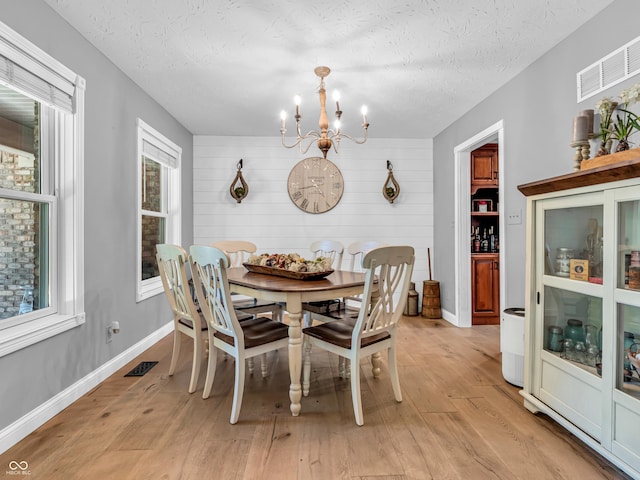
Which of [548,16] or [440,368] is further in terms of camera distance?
[440,368]

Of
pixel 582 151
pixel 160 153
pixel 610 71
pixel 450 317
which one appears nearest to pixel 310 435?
pixel 582 151

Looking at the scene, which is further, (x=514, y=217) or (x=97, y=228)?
(x=514, y=217)

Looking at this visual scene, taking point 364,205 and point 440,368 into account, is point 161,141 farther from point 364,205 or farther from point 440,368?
point 440,368

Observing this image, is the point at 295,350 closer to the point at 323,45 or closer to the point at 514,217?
the point at 323,45

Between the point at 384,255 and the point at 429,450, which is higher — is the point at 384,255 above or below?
above

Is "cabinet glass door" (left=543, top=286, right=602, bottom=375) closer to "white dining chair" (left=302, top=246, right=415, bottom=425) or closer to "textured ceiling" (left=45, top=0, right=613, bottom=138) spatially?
"white dining chair" (left=302, top=246, right=415, bottom=425)

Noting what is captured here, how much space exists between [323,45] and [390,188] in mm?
2549

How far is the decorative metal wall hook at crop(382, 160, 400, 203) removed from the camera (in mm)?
4668

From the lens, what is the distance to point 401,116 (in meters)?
3.89

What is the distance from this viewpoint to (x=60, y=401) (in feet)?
6.76

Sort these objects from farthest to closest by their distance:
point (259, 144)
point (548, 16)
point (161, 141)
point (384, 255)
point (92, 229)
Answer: point (259, 144) → point (161, 141) → point (92, 229) → point (548, 16) → point (384, 255)

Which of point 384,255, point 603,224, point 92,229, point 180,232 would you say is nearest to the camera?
point 603,224

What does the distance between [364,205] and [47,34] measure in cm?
363

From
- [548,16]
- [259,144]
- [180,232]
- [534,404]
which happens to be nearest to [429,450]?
[534,404]
